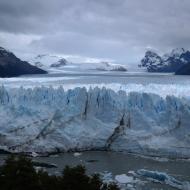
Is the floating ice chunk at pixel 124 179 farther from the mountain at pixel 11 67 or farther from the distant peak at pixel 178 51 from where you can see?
the distant peak at pixel 178 51

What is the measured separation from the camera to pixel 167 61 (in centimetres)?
9156

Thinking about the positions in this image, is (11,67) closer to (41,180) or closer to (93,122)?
(93,122)

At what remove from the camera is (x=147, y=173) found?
1339 cm

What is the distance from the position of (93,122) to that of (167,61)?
76566 millimetres

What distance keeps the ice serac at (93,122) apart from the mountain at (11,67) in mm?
30916

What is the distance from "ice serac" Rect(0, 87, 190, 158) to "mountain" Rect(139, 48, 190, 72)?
69.2 meters

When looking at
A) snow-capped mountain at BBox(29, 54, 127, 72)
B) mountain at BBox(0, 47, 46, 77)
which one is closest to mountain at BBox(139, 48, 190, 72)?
snow-capped mountain at BBox(29, 54, 127, 72)

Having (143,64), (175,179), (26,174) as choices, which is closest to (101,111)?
(175,179)

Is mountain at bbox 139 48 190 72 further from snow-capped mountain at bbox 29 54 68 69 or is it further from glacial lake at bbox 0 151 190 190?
glacial lake at bbox 0 151 190 190

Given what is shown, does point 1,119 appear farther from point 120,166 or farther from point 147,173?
point 147,173

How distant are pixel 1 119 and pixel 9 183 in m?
8.38

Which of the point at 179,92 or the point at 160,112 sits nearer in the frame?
the point at 160,112

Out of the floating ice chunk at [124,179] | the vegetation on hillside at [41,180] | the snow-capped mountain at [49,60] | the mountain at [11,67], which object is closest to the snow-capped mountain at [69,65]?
the snow-capped mountain at [49,60]

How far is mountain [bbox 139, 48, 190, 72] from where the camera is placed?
8819 centimetres
